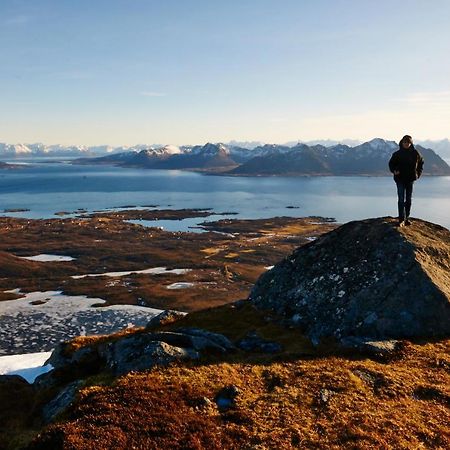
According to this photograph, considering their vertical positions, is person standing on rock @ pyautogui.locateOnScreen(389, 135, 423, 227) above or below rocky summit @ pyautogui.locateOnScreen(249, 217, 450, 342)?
above

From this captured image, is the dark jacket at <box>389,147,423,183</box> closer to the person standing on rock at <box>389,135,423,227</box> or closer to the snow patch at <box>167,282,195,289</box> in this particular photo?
the person standing on rock at <box>389,135,423,227</box>

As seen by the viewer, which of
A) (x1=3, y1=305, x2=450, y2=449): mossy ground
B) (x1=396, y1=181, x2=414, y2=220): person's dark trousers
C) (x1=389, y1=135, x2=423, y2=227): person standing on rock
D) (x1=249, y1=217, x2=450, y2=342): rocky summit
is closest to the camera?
(x1=3, y1=305, x2=450, y2=449): mossy ground

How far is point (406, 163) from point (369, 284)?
7214 mm

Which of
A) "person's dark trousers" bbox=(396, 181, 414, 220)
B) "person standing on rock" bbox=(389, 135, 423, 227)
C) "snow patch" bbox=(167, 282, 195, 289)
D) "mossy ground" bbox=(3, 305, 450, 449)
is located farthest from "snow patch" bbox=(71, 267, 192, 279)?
"mossy ground" bbox=(3, 305, 450, 449)

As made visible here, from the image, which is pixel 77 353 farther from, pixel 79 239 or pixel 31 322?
pixel 79 239

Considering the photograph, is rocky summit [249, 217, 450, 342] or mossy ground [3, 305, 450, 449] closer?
mossy ground [3, 305, 450, 449]

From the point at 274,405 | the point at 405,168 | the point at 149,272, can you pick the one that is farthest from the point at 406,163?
the point at 149,272

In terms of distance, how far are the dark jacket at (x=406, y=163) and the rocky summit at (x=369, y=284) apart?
2.81 metres

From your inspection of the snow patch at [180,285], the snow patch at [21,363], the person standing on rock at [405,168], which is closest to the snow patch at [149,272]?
the snow patch at [180,285]

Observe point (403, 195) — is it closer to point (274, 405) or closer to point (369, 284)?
point (369, 284)

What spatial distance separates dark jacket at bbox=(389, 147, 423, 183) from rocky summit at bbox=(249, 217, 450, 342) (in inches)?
111

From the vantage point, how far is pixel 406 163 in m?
25.3

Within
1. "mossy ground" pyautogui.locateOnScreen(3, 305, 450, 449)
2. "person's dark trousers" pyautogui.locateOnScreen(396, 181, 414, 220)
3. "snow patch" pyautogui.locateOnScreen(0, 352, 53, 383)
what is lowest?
"snow patch" pyautogui.locateOnScreen(0, 352, 53, 383)

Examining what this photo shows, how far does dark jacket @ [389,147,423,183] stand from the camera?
82.9ft
